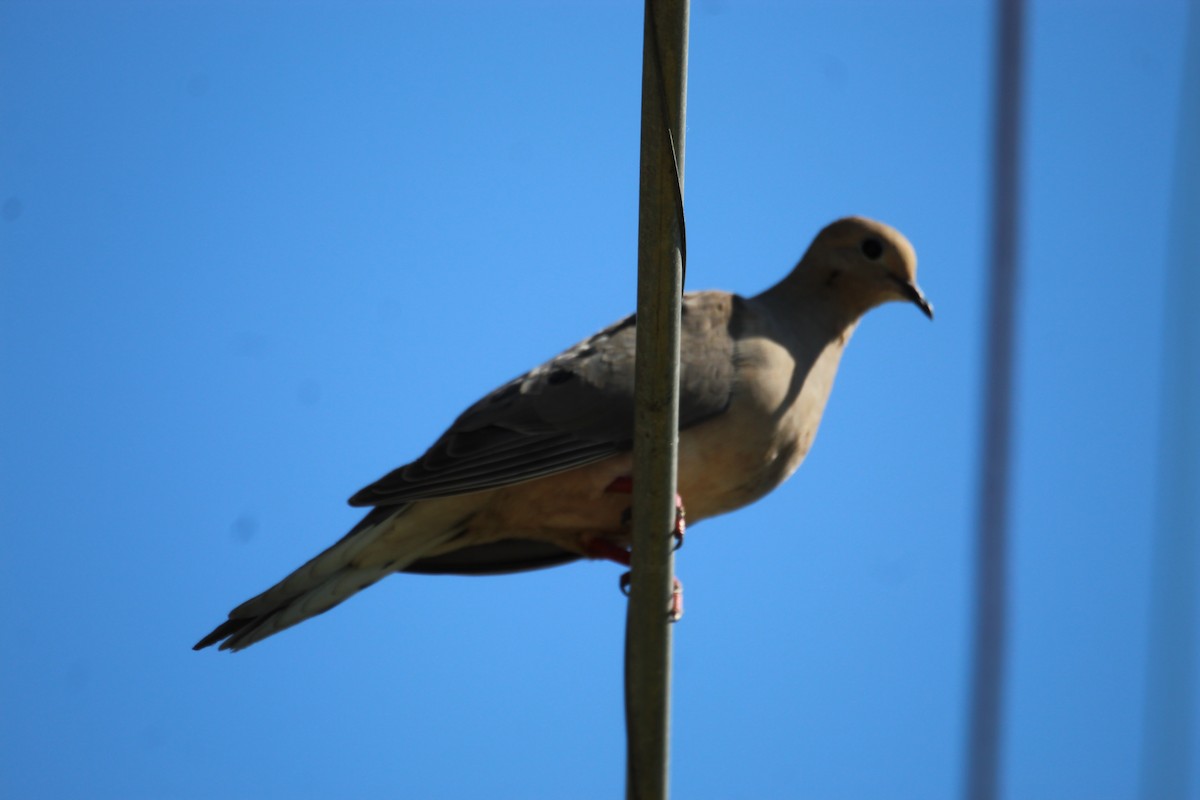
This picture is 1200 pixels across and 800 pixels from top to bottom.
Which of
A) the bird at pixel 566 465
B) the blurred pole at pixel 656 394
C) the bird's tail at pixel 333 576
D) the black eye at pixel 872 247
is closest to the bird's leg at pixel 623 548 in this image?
the bird at pixel 566 465

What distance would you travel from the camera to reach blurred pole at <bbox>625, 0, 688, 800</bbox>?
261cm

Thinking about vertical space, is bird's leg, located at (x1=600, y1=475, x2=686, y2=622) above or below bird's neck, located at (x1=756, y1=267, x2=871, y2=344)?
below

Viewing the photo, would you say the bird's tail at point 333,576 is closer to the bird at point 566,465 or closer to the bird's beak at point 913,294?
the bird at point 566,465

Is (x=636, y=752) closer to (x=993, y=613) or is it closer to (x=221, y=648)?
(x=993, y=613)

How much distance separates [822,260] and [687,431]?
3.82 ft

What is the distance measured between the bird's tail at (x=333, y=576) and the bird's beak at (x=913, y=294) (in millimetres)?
1780

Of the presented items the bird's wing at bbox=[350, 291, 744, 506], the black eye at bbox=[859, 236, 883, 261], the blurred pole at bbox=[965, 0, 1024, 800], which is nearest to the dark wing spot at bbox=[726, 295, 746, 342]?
the bird's wing at bbox=[350, 291, 744, 506]

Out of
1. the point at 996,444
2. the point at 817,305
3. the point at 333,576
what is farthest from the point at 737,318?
the point at 996,444

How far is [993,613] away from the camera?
99.0 inches

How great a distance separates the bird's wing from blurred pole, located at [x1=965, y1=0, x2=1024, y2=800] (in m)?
1.51

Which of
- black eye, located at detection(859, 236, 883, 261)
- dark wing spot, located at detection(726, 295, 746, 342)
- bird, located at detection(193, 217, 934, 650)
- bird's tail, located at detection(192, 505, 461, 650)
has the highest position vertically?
black eye, located at detection(859, 236, 883, 261)

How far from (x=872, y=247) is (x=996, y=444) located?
249cm

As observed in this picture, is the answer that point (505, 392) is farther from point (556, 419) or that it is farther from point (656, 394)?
point (656, 394)

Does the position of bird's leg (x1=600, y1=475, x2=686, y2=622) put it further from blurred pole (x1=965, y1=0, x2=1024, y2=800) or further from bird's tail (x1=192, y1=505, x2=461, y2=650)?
blurred pole (x1=965, y1=0, x2=1024, y2=800)
